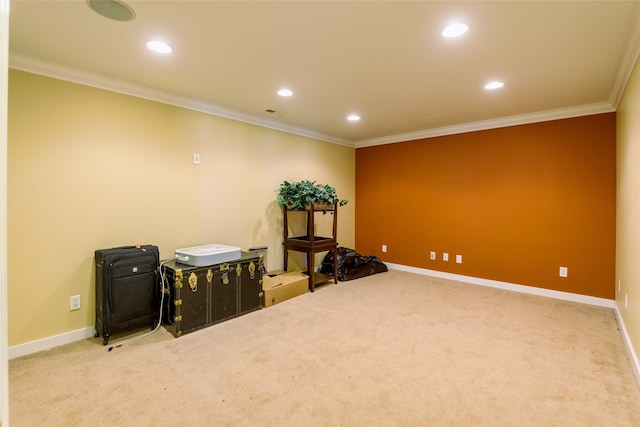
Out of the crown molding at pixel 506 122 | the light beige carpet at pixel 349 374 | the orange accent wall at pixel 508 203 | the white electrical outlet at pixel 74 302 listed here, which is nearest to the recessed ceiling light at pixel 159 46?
the white electrical outlet at pixel 74 302

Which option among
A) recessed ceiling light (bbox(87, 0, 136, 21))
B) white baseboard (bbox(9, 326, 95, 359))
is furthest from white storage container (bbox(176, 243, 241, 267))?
recessed ceiling light (bbox(87, 0, 136, 21))

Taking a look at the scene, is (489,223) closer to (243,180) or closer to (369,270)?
(369,270)

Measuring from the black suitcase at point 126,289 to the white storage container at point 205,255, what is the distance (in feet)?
0.81

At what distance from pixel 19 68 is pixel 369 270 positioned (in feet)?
14.1

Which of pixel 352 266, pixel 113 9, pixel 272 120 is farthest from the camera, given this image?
pixel 352 266

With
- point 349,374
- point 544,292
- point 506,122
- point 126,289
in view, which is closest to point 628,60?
point 506,122

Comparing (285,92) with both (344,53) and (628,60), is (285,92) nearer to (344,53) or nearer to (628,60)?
(344,53)

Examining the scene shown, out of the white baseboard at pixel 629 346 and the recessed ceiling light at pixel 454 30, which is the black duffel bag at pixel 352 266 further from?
the recessed ceiling light at pixel 454 30

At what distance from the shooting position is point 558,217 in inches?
142

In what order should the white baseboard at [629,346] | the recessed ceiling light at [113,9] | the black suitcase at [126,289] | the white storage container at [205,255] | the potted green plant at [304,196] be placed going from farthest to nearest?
the potted green plant at [304,196] < the white storage container at [205,255] < the black suitcase at [126,289] < the white baseboard at [629,346] < the recessed ceiling light at [113,9]

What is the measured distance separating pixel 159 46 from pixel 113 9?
0.41 metres

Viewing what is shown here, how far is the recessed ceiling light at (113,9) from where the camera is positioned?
A: 165 cm

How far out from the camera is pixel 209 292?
111 inches

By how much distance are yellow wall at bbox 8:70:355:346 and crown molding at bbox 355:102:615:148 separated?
232cm
